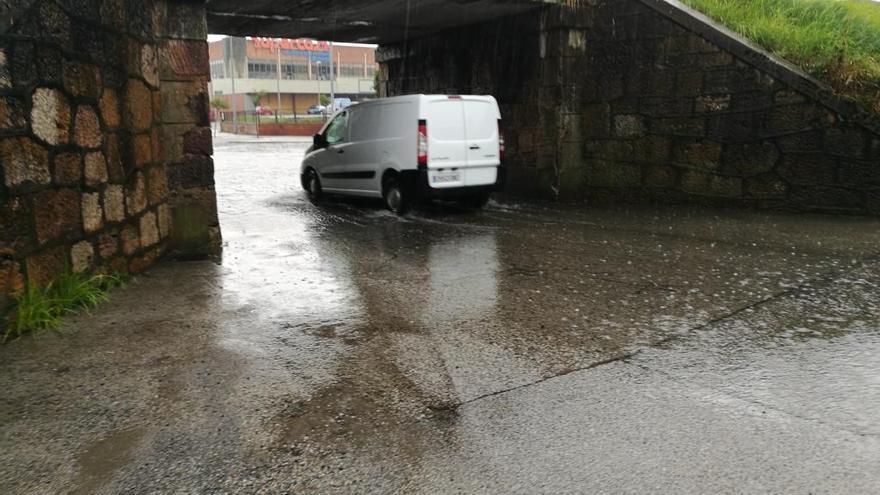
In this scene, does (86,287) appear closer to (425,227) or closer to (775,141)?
(425,227)

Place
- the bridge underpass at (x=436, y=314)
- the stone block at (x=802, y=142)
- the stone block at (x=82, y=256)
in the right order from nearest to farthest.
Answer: the bridge underpass at (x=436, y=314) → the stone block at (x=82, y=256) → the stone block at (x=802, y=142)

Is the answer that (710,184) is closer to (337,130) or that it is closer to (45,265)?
(337,130)

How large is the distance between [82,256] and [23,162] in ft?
3.36

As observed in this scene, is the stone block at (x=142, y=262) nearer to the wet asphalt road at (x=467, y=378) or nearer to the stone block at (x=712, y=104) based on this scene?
the wet asphalt road at (x=467, y=378)

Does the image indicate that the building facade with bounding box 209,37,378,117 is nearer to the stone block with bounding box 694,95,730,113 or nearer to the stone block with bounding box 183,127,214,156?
the stone block with bounding box 694,95,730,113

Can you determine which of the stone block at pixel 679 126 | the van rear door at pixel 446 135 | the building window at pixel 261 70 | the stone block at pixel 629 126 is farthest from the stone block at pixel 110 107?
the building window at pixel 261 70

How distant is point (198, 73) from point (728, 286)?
5.89 metres

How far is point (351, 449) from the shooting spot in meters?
3.04

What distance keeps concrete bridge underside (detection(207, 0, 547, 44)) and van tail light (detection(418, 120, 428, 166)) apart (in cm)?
210

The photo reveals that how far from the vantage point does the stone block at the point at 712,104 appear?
9422 millimetres

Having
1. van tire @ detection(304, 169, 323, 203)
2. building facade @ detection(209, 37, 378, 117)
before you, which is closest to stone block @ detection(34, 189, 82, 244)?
van tire @ detection(304, 169, 323, 203)

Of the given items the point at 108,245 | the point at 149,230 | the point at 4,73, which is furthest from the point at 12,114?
the point at 149,230

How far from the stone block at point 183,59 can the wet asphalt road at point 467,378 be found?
6.84 ft

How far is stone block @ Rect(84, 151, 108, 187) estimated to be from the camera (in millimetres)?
5277
